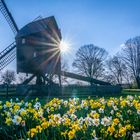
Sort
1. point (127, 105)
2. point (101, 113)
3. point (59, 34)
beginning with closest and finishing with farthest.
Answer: point (101, 113)
point (127, 105)
point (59, 34)

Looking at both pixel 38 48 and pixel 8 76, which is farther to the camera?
pixel 8 76

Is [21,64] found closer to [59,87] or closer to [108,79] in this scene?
[59,87]

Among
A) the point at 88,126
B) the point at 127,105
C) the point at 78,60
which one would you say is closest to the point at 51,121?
the point at 88,126

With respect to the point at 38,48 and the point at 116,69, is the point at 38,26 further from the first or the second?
the point at 116,69

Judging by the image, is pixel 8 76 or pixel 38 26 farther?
pixel 8 76

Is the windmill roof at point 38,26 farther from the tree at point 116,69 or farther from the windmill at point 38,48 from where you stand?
the tree at point 116,69

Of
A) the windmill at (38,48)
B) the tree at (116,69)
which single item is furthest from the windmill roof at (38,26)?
the tree at (116,69)

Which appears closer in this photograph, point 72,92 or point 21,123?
point 21,123

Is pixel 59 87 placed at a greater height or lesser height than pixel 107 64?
lesser

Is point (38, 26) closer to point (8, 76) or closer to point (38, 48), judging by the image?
point (38, 48)

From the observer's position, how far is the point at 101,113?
21.0 feet

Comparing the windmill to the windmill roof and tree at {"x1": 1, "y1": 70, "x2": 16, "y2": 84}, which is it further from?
tree at {"x1": 1, "y1": 70, "x2": 16, "y2": 84}

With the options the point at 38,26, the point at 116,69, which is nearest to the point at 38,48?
the point at 38,26

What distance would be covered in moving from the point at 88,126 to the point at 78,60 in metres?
61.5
